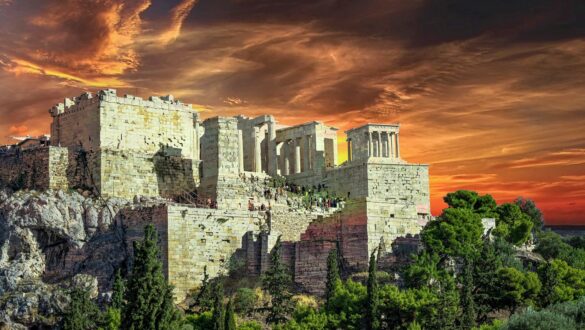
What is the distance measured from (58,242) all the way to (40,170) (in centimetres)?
606

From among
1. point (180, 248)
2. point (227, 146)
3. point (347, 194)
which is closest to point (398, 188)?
point (347, 194)

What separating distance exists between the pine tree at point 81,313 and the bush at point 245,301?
8034 mm

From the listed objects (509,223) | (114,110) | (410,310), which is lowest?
(410,310)

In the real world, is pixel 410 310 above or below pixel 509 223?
below

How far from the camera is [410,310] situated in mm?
66625

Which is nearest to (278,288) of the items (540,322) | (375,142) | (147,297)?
(147,297)

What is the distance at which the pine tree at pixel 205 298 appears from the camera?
70.7 meters

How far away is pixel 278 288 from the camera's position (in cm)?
7081

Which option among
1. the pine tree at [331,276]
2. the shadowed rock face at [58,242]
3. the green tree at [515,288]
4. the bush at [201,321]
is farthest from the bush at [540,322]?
the shadowed rock face at [58,242]

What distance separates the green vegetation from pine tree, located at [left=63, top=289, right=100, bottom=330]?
57 millimetres

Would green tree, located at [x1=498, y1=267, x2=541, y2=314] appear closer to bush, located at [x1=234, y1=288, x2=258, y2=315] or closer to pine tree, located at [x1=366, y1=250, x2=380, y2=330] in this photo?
pine tree, located at [x1=366, y1=250, x2=380, y2=330]

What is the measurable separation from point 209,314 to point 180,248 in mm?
6856

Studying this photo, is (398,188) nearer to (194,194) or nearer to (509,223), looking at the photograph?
(509,223)

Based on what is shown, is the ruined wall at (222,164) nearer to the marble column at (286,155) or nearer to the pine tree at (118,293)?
the pine tree at (118,293)
